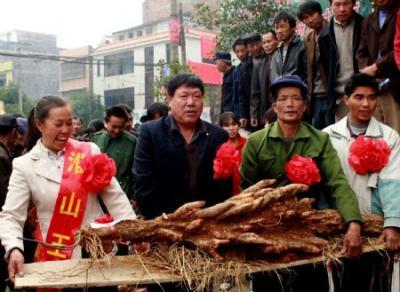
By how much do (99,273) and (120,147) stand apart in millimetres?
3298

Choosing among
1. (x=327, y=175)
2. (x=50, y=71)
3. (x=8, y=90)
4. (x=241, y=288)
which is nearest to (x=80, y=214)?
(x=241, y=288)

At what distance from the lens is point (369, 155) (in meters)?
3.15

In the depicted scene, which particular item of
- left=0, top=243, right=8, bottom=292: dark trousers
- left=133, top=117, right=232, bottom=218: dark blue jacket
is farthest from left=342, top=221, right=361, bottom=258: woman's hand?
left=0, top=243, right=8, bottom=292: dark trousers

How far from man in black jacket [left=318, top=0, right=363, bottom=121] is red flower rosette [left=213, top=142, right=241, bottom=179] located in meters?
2.10

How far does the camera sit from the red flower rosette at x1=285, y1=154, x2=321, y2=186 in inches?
117

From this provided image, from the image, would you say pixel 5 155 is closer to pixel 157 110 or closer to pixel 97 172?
pixel 97 172

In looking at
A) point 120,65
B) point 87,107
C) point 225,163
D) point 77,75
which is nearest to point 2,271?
point 225,163

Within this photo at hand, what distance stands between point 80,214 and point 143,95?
3562cm

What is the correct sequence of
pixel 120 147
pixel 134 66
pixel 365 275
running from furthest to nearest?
pixel 134 66 < pixel 120 147 < pixel 365 275

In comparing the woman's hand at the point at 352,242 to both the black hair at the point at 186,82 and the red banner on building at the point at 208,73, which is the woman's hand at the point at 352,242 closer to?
the black hair at the point at 186,82

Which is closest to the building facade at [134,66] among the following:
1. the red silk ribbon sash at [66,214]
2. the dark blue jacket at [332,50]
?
the dark blue jacket at [332,50]

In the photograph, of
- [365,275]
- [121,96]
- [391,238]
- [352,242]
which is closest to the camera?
[352,242]

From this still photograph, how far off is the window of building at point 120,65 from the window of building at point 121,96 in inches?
55.0

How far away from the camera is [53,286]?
227 centimetres
